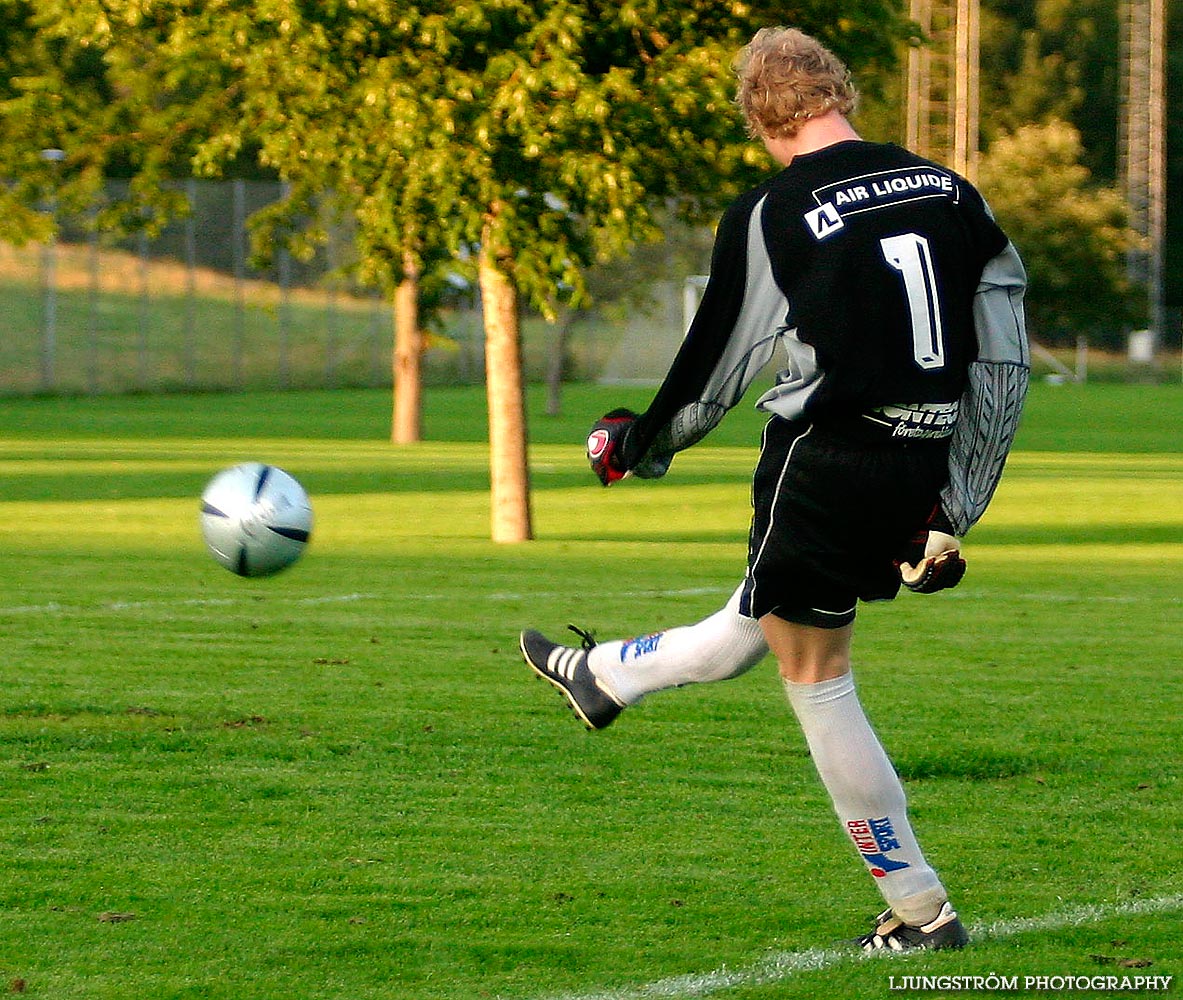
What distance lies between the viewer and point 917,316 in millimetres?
4801

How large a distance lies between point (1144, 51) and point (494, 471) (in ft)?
225

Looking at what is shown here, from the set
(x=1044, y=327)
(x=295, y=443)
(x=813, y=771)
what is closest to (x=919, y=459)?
(x=813, y=771)

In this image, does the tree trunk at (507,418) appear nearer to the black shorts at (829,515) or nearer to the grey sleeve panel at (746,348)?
the grey sleeve panel at (746,348)

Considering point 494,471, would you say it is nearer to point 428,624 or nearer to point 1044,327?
point 428,624

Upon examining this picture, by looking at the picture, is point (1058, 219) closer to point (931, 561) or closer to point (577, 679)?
point (577, 679)

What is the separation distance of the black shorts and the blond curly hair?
0.71 meters

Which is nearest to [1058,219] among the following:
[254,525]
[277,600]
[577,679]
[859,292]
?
[277,600]

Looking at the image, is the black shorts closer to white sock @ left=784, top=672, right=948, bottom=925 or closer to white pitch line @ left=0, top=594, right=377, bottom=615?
white sock @ left=784, top=672, right=948, bottom=925

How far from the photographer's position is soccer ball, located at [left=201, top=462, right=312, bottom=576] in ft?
26.0

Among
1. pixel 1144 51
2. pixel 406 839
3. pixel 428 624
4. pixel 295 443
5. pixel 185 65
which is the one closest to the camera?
pixel 406 839

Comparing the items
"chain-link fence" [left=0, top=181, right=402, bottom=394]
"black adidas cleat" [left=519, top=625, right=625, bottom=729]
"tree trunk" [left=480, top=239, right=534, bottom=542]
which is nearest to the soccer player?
"black adidas cleat" [left=519, top=625, right=625, bottom=729]

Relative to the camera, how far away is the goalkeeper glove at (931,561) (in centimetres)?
502

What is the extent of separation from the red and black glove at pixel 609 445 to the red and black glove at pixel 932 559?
28.3 inches

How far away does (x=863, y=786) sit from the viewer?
16.3ft
